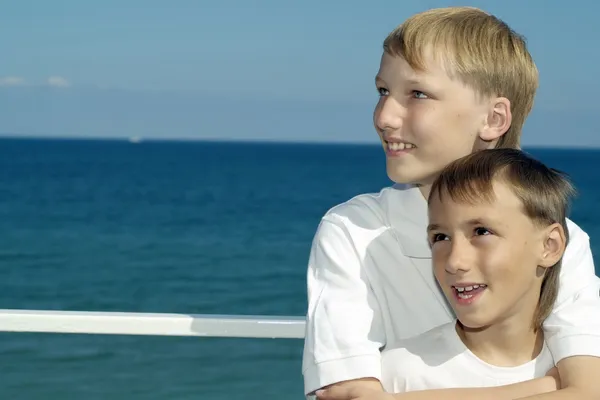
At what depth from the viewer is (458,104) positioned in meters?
1.93

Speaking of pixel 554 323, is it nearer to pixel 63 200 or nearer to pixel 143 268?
pixel 143 268

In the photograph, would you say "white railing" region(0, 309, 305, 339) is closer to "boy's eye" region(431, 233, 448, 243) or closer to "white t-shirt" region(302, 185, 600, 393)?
"white t-shirt" region(302, 185, 600, 393)

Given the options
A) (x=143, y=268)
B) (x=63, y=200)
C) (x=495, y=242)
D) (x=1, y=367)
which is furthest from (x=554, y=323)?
(x=63, y=200)

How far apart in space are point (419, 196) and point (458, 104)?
7.3 inches

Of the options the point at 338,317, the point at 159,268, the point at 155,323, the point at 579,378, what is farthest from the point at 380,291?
the point at 159,268

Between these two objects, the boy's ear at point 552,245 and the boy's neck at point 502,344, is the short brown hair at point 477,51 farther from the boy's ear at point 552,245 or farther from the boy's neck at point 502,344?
the boy's neck at point 502,344

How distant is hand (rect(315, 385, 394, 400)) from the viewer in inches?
65.3

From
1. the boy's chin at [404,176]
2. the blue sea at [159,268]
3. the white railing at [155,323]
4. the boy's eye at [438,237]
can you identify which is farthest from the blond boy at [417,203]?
the blue sea at [159,268]

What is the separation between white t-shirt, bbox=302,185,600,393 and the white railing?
1.28 feet

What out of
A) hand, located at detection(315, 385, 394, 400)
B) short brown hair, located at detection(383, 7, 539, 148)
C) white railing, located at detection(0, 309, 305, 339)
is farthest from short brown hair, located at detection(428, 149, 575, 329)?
white railing, located at detection(0, 309, 305, 339)

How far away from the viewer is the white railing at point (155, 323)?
2.25 metres

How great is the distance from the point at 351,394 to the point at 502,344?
28cm

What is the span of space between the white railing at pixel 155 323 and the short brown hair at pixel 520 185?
603 millimetres

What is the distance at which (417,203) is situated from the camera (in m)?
1.95
